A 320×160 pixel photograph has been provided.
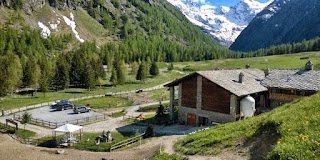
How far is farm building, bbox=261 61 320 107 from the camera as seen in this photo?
51.0m

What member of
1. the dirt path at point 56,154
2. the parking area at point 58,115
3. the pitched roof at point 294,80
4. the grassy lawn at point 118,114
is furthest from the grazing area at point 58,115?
the pitched roof at point 294,80

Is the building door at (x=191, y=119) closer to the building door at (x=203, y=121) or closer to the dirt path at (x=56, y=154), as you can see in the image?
the building door at (x=203, y=121)

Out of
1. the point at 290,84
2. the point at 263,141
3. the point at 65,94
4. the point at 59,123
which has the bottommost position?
the point at 59,123

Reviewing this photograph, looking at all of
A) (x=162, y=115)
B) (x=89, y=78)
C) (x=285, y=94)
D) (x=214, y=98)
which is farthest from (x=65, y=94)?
(x=285, y=94)

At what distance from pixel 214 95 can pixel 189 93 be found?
15.5 feet

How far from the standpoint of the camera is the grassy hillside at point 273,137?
21.4m

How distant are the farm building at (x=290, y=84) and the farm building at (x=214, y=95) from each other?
1418 millimetres

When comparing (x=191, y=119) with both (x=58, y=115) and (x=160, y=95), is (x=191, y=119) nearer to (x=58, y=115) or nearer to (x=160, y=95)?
(x=58, y=115)

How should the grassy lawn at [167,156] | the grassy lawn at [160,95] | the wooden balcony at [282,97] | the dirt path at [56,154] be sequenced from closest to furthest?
the grassy lawn at [167,156] < the dirt path at [56,154] < the wooden balcony at [282,97] < the grassy lawn at [160,95]

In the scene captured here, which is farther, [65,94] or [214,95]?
[65,94]

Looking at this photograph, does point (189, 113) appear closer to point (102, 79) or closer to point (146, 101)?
point (146, 101)

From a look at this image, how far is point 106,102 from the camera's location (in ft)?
280

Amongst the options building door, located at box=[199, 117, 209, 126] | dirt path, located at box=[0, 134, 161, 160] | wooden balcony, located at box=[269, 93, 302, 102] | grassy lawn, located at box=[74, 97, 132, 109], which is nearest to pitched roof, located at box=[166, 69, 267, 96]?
wooden balcony, located at box=[269, 93, 302, 102]

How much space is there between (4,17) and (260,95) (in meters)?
170
